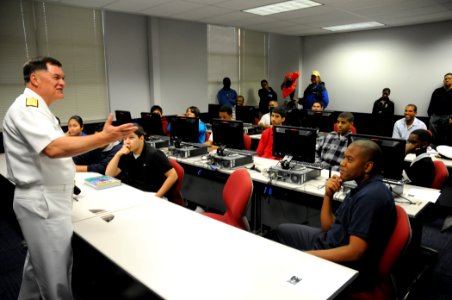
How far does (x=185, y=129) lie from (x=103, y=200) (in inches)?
67.3

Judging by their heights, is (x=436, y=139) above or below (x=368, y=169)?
below

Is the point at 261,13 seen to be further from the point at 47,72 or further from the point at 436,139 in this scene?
the point at 47,72

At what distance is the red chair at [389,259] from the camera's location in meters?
1.62

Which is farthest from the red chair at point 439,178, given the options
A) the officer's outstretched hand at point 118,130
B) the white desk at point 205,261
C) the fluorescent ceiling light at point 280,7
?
the fluorescent ceiling light at point 280,7

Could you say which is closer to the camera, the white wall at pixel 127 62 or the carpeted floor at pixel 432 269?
the carpeted floor at pixel 432 269

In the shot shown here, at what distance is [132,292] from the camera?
88.0 inches

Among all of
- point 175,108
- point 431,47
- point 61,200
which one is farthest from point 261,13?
point 61,200

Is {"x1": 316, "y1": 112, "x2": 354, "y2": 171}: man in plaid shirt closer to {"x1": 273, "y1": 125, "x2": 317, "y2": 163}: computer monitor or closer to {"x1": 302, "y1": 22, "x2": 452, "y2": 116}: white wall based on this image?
{"x1": 273, "y1": 125, "x2": 317, "y2": 163}: computer monitor

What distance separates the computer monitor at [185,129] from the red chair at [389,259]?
2.56m

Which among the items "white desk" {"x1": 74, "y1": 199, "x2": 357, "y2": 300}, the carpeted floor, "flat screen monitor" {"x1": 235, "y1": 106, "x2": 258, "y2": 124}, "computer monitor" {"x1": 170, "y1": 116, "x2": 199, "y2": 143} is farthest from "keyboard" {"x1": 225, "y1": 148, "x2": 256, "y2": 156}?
"flat screen monitor" {"x1": 235, "y1": 106, "x2": 258, "y2": 124}

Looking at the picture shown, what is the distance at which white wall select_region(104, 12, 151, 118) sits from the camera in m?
6.01

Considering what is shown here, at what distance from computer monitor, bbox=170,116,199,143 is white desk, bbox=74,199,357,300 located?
1944 mm

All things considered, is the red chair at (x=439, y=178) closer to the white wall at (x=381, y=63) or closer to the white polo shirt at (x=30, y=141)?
the white polo shirt at (x=30, y=141)

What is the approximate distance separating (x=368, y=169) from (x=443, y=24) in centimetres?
719
